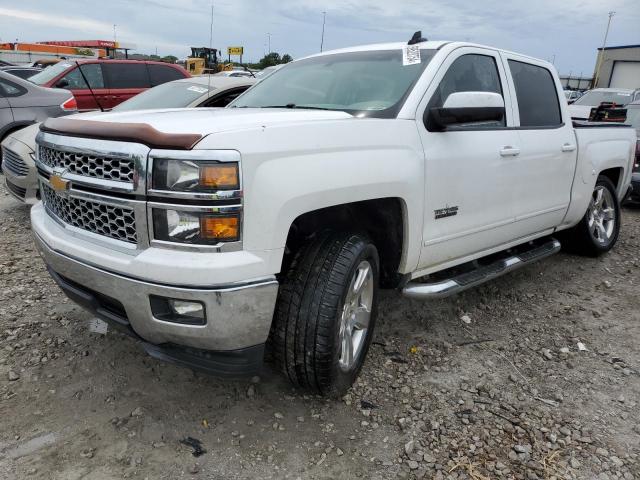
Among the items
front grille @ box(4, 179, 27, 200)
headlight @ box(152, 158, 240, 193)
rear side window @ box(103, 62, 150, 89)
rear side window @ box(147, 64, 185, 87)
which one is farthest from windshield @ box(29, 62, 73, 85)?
headlight @ box(152, 158, 240, 193)

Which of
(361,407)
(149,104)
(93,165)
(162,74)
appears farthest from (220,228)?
(162,74)

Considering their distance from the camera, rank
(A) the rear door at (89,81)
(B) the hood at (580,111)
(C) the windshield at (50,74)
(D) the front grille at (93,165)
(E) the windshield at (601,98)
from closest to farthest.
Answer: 1. (D) the front grille at (93,165)
2. (A) the rear door at (89,81)
3. (C) the windshield at (50,74)
4. (B) the hood at (580,111)
5. (E) the windshield at (601,98)

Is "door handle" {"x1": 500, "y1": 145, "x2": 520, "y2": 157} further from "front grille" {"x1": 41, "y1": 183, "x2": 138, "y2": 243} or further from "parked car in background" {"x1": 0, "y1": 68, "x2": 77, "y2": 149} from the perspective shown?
"parked car in background" {"x1": 0, "y1": 68, "x2": 77, "y2": 149}

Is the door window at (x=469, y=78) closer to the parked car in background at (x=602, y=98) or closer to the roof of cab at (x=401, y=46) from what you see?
the roof of cab at (x=401, y=46)

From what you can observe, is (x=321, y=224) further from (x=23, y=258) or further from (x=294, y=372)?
(x=23, y=258)

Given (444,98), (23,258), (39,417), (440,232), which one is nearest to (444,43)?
(444,98)

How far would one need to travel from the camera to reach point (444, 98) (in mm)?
3139

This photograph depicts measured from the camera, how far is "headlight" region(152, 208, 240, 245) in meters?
2.00

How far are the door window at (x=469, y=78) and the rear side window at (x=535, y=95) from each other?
0.30 meters

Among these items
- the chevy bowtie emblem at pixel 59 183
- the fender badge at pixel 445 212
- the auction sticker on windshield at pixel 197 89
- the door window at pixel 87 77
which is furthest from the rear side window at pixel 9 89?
the fender badge at pixel 445 212

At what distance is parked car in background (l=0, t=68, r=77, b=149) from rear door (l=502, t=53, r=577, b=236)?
6579 mm

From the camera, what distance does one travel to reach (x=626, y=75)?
35656 millimetres

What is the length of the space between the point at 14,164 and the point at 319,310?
446 centimetres

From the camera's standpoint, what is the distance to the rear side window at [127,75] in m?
10.1
